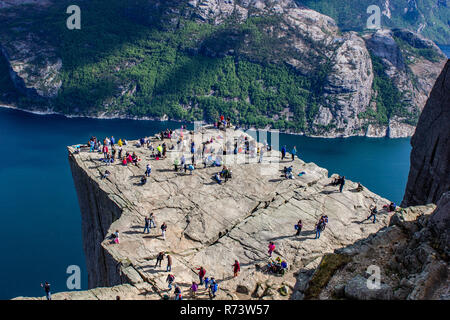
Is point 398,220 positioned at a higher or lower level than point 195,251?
higher

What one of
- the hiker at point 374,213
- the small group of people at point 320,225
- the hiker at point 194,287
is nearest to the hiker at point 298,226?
the small group of people at point 320,225

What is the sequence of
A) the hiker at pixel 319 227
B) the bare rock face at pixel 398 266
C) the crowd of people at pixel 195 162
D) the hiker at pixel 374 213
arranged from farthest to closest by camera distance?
the hiker at pixel 374 213
the hiker at pixel 319 227
the crowd of people at pixel 195 162
the bare rock face at pixel 398 266

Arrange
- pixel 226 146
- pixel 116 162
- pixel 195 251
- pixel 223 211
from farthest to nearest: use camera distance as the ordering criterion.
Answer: pixel 226 146 < pixel 116 162 < pixel 223 211 < pixel 195 251

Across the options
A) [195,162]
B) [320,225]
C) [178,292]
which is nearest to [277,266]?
[320,225]

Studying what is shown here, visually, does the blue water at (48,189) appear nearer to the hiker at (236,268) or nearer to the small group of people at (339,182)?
the hiker at (236,268)

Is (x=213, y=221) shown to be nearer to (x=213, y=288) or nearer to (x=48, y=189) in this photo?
(x=213, y=288)
